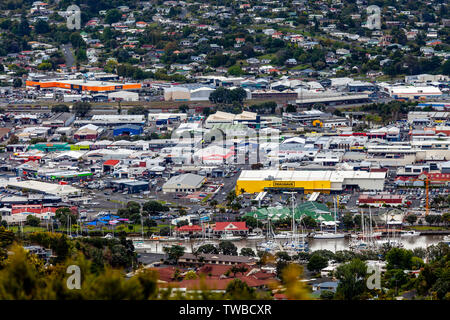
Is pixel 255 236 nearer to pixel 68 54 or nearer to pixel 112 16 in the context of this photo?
pixel 68 54

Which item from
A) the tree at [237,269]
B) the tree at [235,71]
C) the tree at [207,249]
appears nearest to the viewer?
the tree at [237,269]

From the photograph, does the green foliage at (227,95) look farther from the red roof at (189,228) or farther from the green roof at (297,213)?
the red roof at (189,228)

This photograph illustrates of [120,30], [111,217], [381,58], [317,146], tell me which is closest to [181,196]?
[111,217]

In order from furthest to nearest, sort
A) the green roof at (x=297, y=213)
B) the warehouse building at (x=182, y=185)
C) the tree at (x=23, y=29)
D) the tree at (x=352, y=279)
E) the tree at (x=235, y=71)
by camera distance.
A: the tree at (x=23, y=29) < the tree at (x=235, y=71) < the warehouse building at (x=182, y=185) < the green roof at (x=297, y=213) < the tree at (x=352, y=279)

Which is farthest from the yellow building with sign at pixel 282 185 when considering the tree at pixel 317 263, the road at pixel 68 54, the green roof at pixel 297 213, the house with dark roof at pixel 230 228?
the road at pixel 68 54

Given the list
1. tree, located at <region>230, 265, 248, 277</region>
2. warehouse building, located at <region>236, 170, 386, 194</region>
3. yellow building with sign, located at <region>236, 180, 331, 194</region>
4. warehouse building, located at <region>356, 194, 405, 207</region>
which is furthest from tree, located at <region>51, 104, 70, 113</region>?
tree, located at <region>230, 265, 248, 277</region>

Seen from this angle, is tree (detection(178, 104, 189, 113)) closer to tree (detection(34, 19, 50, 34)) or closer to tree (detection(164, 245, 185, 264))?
tree (detection(164, 245, 185, 264))

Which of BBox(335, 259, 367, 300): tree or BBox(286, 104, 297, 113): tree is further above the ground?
BBox(286, 104, 297, 113): tree
